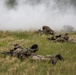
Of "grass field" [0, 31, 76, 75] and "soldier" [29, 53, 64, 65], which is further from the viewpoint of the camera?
"soldier" [29, 53, 64, 65]

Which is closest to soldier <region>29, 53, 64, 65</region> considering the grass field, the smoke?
the grass field

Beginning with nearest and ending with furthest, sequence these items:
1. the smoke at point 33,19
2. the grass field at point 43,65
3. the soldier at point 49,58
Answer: the grass field at point 43,65 < the soldier at point 49,58 < the smoke at point 33,19

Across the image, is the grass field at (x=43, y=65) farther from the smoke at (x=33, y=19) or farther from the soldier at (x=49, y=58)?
the smoke at (x=33, y=19)

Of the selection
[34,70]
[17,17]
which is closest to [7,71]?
[34,70]

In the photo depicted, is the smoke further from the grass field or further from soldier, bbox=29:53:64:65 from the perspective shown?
soldier, bbox=29:53:64:65

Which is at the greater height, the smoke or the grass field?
the smoke

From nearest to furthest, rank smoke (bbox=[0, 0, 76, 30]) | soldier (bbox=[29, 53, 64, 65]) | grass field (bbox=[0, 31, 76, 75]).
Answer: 1. grass field (bbox=[0, 31, 76, 75])
2. soldier (bbox=[29, 53, 64, 65])
3. smoke (bbox=[0, 0, 76, 30])

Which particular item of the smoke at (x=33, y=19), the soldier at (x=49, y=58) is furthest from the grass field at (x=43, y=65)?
the smoke at (x=33, y=19)

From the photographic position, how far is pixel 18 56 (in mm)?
23656

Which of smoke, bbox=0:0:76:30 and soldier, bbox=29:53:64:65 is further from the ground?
smoke, bbox=0:0:76:30

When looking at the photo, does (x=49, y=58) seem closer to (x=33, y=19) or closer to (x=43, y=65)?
(x=43, y=65)

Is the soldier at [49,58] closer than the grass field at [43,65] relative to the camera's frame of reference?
No

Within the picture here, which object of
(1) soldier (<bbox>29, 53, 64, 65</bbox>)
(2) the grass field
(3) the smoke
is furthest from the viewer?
(3) the smoke

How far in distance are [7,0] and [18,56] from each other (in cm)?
7124
